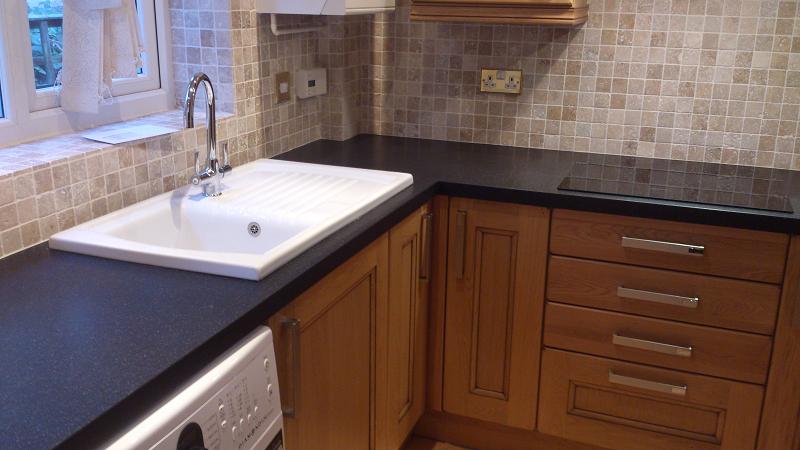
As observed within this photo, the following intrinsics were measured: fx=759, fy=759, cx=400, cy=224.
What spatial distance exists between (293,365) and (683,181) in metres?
1.31

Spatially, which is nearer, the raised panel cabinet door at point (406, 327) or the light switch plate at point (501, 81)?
the raised panel cabinet door at point (406, 327)

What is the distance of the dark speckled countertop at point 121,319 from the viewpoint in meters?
0.95

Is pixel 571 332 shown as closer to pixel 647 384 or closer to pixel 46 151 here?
pixel 647 384

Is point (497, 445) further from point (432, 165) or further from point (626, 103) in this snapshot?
point (626, 103)

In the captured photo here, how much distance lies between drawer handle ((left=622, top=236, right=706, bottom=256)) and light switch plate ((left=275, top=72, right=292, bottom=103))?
1098 mm

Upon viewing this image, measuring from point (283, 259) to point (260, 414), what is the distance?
1.04 feet

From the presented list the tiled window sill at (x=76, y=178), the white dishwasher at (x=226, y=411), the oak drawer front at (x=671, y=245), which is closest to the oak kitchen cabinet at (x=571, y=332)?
the oak drawer front at (x=671, y=245)

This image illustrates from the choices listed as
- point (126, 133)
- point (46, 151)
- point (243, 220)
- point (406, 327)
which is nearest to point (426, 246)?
point (406, 327)

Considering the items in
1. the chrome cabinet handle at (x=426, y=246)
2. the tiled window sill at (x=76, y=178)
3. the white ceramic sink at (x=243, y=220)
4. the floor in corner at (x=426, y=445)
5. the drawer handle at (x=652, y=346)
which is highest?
the tiled window sill at (x=76, y=178)

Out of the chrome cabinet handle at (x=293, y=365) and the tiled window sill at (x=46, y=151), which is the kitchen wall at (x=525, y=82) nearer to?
the tiled window sill at (x=46, y=151)

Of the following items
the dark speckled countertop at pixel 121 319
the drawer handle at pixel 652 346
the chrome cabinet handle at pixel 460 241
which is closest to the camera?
the dark speckled countertop at pixel 121 319

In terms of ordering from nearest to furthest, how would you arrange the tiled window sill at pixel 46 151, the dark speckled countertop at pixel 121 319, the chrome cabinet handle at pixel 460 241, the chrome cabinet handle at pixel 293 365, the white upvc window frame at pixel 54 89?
the dark speckled countertop at pixel 121 319 < the chrome cabinet handle at pixel 293 365 < the tiled window sill at pixel 46 151 < the white upvc window frame at pixel 54 89 < the chrome cabinet handle at pixel 460 241

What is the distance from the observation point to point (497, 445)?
241 cm

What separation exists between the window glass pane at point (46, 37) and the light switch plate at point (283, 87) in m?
0.66
